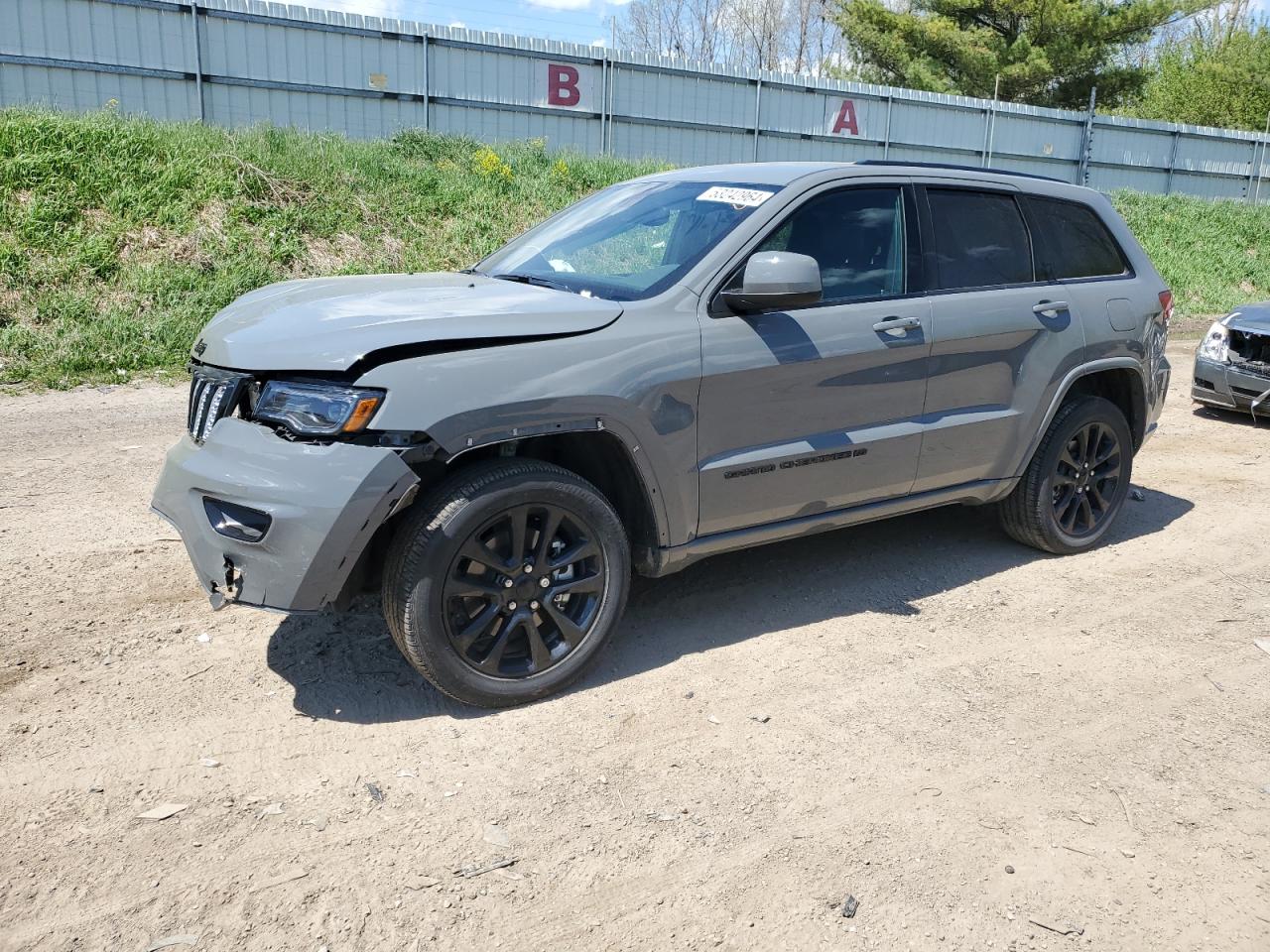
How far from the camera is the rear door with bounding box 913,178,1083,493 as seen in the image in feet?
16.0

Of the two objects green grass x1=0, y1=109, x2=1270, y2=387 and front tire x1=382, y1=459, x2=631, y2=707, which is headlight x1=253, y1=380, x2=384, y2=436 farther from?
green grass x1=0, y1=109, x2=1270, y2=387

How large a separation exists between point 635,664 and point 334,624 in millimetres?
1232

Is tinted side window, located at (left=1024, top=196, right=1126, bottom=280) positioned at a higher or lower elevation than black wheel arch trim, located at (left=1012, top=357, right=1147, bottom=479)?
higher

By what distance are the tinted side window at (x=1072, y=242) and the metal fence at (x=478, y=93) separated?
358 inches

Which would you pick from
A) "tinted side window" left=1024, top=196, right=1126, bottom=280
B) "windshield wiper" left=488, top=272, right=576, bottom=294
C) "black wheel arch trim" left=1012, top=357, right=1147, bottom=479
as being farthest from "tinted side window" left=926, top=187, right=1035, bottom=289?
"windshield wiper" left=488, top=272, right=576, bottom=294

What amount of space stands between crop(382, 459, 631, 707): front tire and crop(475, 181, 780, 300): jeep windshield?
2.93 feet

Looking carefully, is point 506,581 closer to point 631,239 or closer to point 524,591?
point 524,591

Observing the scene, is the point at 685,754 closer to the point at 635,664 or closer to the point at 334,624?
the point at 635,664

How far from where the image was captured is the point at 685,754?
3.68m

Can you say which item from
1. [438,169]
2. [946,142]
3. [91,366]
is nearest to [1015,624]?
[91,366]


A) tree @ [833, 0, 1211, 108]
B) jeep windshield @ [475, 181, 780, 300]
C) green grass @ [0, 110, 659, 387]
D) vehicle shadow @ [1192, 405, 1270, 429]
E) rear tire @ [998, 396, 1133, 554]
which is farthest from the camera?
tree @ [833, 0, 1211, 108]

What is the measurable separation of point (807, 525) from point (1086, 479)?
6.33ft

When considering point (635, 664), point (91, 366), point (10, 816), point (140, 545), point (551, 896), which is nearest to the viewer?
point (551, 896)

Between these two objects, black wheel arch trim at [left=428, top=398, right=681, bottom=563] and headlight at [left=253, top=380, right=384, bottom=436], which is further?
black wheel arch trim at [left=428, top=398, right=681, bottom=563]
